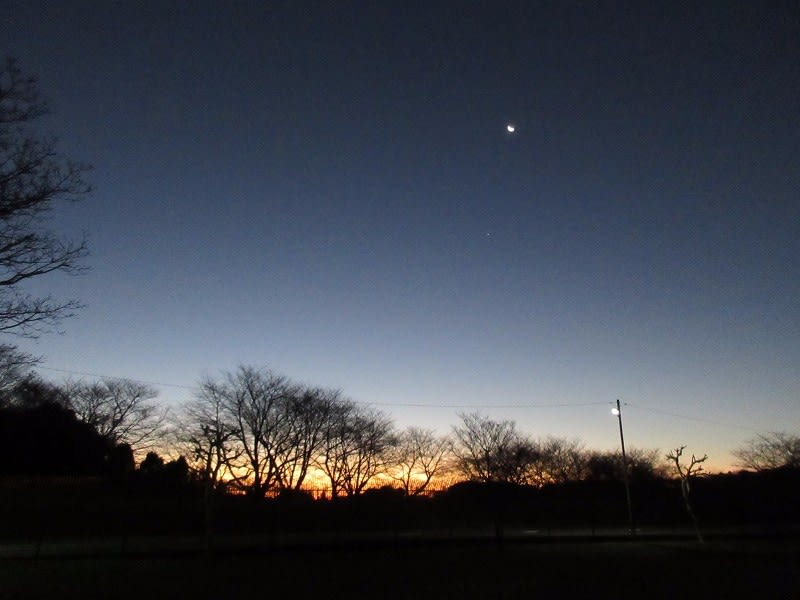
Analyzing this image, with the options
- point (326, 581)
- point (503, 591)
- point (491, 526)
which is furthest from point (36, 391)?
point (503, 591)

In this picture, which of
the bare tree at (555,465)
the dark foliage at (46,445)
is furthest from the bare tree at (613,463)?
the dark foliage at (46,445)

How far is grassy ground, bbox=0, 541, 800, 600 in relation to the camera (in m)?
11.8

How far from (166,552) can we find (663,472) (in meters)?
83.0

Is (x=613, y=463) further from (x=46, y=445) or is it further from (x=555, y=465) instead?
(x=46, y=445)

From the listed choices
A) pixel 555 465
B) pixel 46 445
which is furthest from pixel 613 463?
pixel 46 445

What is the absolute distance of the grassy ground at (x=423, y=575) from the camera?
11.8m

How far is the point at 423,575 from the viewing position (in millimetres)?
14523

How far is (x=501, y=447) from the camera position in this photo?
214 feet

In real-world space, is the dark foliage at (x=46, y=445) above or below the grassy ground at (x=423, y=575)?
above

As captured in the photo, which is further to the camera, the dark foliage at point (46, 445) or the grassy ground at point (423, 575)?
the dark foliage at point (46, 445)

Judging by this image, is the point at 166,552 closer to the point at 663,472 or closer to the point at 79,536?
the point at 79,536

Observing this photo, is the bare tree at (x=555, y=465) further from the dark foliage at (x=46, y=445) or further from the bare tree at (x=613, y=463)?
the dark foliage at (x=46, y=445)

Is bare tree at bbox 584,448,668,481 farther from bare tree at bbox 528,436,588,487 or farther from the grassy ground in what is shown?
the grassy ground

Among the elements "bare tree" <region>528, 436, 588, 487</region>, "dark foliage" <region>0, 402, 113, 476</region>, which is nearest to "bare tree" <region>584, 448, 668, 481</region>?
"bare tree" <region>528, 436, 588, 487</region>
